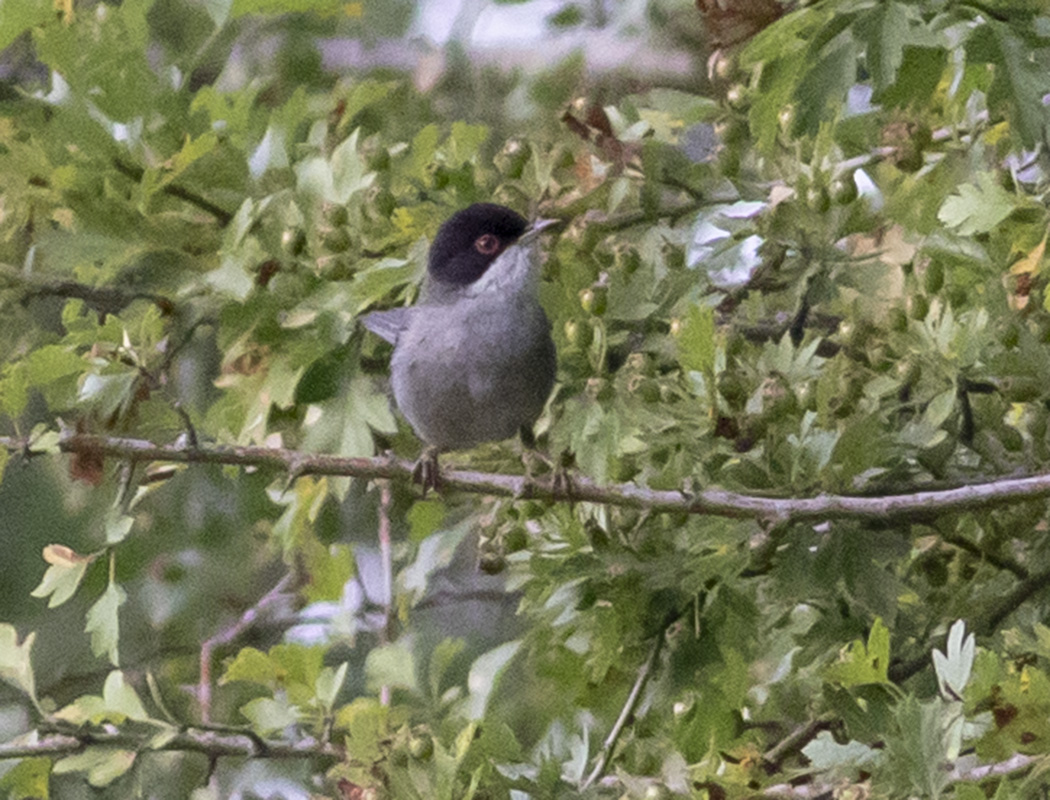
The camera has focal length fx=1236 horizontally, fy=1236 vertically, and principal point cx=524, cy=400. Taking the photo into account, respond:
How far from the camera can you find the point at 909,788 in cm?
74

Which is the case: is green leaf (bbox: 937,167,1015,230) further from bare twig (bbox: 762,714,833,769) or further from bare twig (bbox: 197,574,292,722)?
bare twig (bbox: 197,574,292,722)

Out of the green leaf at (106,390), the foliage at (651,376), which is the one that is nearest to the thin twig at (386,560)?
the foliage at (651,376)

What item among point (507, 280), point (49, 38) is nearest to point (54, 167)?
point (49, 38)

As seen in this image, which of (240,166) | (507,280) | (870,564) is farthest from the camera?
(507,280)

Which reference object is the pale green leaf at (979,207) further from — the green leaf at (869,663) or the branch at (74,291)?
the branch at (74,291)

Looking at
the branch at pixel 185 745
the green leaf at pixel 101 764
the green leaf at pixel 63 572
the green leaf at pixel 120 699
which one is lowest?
the green leaf at pixel 101 764

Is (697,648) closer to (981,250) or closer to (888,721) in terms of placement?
(888,721)

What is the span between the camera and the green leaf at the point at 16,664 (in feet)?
3.44

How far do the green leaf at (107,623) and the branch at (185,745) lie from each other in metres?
0.10

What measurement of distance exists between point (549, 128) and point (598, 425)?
512 mm

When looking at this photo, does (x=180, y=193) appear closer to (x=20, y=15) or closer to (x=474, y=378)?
(x=20, y=15)

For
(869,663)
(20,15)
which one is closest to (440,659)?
(869,663)

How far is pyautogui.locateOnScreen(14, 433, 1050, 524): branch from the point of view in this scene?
75 cm

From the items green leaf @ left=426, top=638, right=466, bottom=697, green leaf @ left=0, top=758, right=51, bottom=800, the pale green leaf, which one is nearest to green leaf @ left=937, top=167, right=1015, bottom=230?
the pale green leaf
